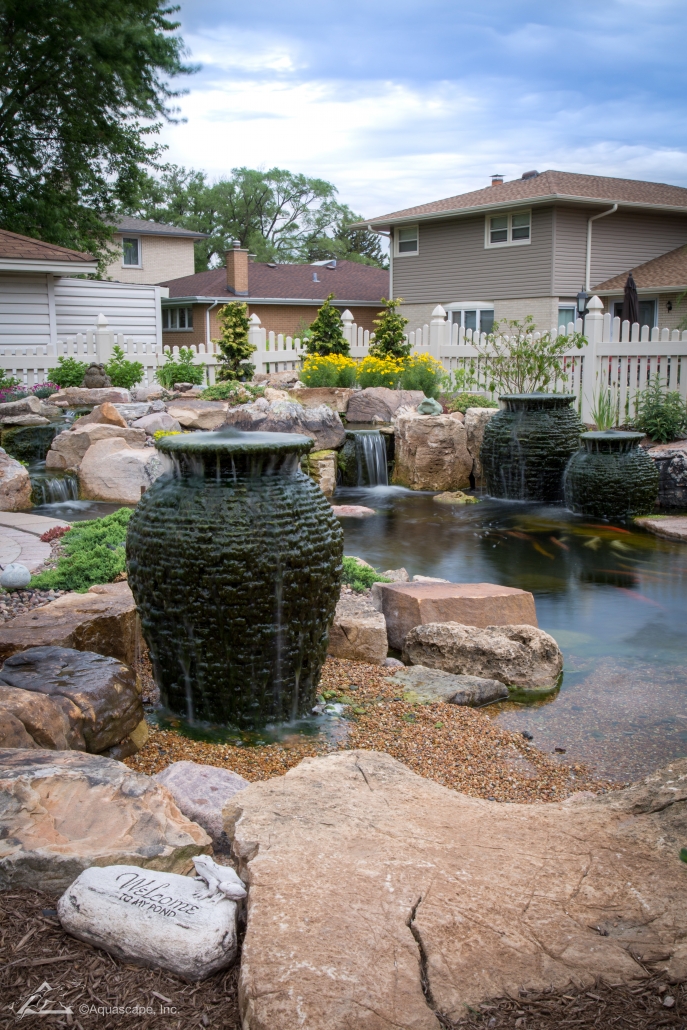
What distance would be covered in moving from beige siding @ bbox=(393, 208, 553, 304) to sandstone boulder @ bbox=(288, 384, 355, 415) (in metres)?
11.6

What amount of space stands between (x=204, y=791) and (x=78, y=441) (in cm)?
891

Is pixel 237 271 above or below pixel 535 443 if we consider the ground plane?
above

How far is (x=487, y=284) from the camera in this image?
81.7ft

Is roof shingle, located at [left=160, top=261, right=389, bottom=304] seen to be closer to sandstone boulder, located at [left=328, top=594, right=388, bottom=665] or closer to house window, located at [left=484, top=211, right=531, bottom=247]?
house window, located at [left=484, top=211, right=531, bottom=247]

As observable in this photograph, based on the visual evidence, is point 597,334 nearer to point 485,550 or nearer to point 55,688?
point 485,550

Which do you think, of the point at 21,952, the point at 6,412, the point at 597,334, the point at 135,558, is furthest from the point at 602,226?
the point at 21,952

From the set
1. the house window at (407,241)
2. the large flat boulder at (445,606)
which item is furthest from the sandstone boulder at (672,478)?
the house window at (407,241)

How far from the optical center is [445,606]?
5.62 metres

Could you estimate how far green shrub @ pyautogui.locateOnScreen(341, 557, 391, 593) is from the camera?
19.4 ft

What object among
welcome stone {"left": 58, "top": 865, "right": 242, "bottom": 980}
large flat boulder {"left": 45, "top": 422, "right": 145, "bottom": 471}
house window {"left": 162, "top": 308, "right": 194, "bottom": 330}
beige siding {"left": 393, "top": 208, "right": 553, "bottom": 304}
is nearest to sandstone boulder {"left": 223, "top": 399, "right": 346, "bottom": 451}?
large flat boulder {"left": 45, "top": 422, "right": 145, "bottom": 471}

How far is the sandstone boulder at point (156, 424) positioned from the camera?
11.7m

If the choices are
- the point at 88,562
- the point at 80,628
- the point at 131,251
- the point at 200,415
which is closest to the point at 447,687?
the point at 80,628

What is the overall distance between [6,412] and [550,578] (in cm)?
842

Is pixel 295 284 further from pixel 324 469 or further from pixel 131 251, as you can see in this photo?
pixel 324 469
